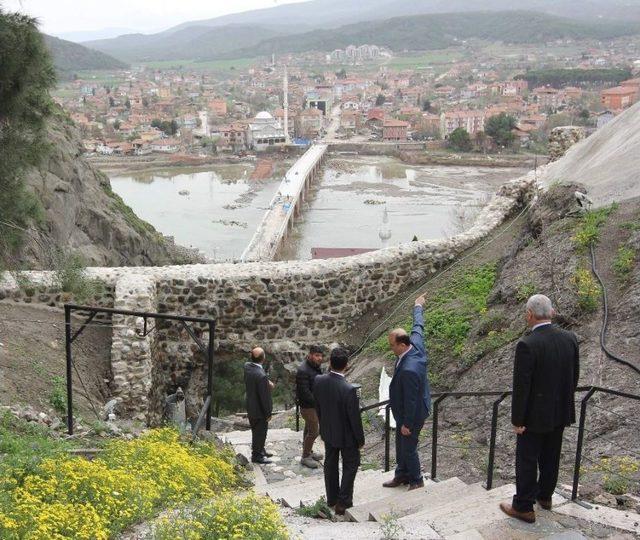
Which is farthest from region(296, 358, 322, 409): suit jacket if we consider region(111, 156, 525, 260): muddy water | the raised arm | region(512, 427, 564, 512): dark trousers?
region(111, 156, 525, 260): muddy water

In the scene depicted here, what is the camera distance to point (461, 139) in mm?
87688

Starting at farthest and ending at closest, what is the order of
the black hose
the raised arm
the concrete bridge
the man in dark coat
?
the concrete bridge → the man in dark coat → the black hose → the raised arm

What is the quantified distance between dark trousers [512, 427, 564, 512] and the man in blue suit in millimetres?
772

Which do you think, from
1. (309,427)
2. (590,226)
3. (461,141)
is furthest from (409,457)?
(461,141)

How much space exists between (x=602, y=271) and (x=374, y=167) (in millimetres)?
75673

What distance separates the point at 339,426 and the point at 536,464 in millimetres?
1261

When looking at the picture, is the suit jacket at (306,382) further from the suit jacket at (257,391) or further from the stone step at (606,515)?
the stone step at (606,515)

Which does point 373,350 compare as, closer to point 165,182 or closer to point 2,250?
point 2,250

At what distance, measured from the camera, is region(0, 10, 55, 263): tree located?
668 centimetres

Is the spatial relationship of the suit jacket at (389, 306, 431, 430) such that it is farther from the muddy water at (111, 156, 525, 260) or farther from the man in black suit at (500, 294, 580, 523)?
the muddy water at (111, 156, 525, 260)

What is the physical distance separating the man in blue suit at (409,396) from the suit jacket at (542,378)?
2.62 ft

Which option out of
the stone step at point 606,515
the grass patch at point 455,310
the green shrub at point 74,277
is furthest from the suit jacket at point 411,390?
the green shrub at point 74,277

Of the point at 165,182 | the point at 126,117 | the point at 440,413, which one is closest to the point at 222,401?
the point at 440,413

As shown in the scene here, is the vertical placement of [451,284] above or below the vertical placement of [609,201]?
below
